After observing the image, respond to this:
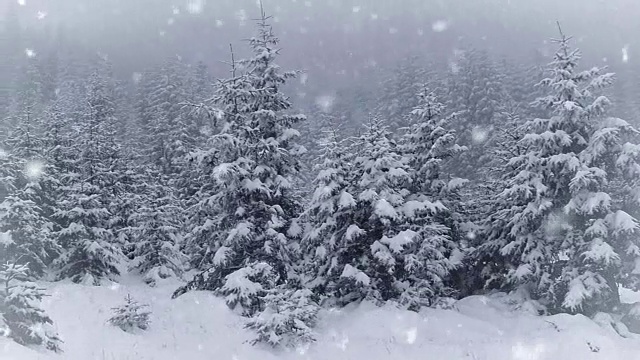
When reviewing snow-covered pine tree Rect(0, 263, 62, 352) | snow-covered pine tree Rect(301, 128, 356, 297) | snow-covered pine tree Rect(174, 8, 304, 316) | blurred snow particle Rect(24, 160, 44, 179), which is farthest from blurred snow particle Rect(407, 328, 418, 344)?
blurred snow particle Rect(24, 160, 44, 179)

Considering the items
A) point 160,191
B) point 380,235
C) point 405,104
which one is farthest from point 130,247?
point 405,104

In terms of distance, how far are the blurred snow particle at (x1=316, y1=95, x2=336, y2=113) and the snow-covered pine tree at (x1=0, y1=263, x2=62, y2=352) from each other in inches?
2128

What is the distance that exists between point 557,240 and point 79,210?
855 inches

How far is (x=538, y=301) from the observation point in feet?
71.5

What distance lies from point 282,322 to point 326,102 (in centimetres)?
6541

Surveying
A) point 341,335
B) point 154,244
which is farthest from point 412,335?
point 154,244

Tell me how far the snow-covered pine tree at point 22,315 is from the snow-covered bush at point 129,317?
9.54 feet

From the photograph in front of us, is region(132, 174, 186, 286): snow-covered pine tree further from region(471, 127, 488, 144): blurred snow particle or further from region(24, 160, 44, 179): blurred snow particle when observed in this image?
region(471, 127, 488, 144): blurred snow particle

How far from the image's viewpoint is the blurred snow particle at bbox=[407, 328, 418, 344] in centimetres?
1707

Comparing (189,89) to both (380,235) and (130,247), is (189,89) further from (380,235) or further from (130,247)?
(380,235)

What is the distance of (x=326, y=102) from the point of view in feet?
258

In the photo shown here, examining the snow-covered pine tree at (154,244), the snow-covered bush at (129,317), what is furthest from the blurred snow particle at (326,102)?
the snow-covered bush at (129,317)

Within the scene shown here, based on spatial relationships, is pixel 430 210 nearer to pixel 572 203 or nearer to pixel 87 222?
pixel 572 203

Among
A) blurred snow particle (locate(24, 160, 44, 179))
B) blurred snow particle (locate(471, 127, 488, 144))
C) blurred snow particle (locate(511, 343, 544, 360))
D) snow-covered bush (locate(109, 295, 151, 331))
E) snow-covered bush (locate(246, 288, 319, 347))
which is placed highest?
blurred snow particle (locate(24, 160, 44, 179))
